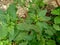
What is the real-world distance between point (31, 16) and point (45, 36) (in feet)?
1.18

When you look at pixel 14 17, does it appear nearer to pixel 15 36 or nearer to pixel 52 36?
pixel 15 36

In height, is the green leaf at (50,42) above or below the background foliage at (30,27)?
below

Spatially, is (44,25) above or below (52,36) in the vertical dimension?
above

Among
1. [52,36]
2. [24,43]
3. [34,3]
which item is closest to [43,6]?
[34,3]

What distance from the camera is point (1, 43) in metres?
2.18

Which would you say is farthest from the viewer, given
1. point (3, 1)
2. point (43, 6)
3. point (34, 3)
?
point (3, 1)

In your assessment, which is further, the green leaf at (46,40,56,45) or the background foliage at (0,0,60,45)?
the green leaf at (46,40,56,45)

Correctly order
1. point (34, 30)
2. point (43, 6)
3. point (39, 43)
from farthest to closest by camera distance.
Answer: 1. point (43, 6)
2. point (39, 43)
3. point (34, 30)

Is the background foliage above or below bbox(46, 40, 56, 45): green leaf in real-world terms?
above

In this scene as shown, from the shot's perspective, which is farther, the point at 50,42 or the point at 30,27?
the point at 50,42

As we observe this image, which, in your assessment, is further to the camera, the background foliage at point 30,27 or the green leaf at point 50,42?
the green leaf at point 50,42

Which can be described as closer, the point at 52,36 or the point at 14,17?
the point at 14,17

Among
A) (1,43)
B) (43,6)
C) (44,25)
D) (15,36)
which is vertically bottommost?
(1,43)

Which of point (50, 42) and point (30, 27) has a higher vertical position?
point (30, 27)
